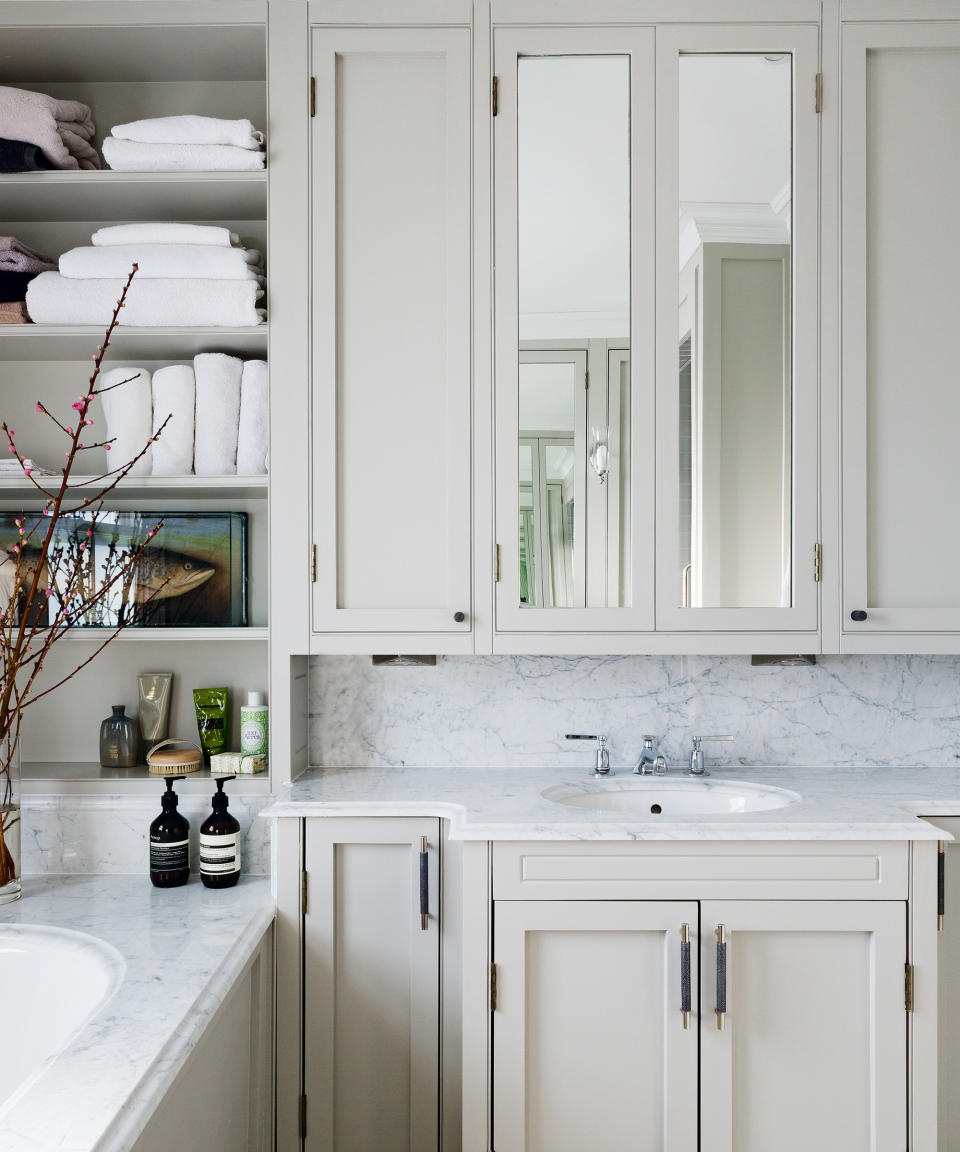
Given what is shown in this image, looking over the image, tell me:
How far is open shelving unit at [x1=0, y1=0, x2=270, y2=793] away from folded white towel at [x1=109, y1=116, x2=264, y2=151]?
0.07 meters

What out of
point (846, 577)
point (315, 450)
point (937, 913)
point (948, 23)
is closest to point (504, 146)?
point (315, 450)

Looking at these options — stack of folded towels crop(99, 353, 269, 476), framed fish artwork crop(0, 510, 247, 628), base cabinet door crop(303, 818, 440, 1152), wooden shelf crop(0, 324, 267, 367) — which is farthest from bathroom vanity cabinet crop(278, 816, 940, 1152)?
wooden shelf crop(0, 324, 267, 367)

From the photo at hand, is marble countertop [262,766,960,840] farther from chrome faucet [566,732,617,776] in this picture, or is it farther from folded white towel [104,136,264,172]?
folded white towel [104,136,264,172]

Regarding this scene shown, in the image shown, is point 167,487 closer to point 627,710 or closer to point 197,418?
point 197,418

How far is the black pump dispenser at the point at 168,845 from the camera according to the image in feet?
5.73

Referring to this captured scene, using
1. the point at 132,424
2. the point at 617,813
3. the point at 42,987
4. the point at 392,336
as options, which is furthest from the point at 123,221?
the point at 617,813

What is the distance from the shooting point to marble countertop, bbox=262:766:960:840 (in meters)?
1.58

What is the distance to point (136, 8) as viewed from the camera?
5.95 ft

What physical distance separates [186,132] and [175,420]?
0.60m

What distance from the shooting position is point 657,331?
71.6 inches

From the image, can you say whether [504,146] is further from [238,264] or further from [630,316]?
[238,264]

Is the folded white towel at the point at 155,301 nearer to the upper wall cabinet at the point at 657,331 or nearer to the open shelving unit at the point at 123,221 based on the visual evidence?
the open shelving unit at the point at 123,221

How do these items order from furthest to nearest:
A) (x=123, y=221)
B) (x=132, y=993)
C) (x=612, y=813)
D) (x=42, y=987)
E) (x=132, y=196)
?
(x=123, y=221), (x=132, y=196), (x=612, y=813), (x=42, y=987), (x=132, y=993)

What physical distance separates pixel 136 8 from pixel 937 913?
7.82 feet
